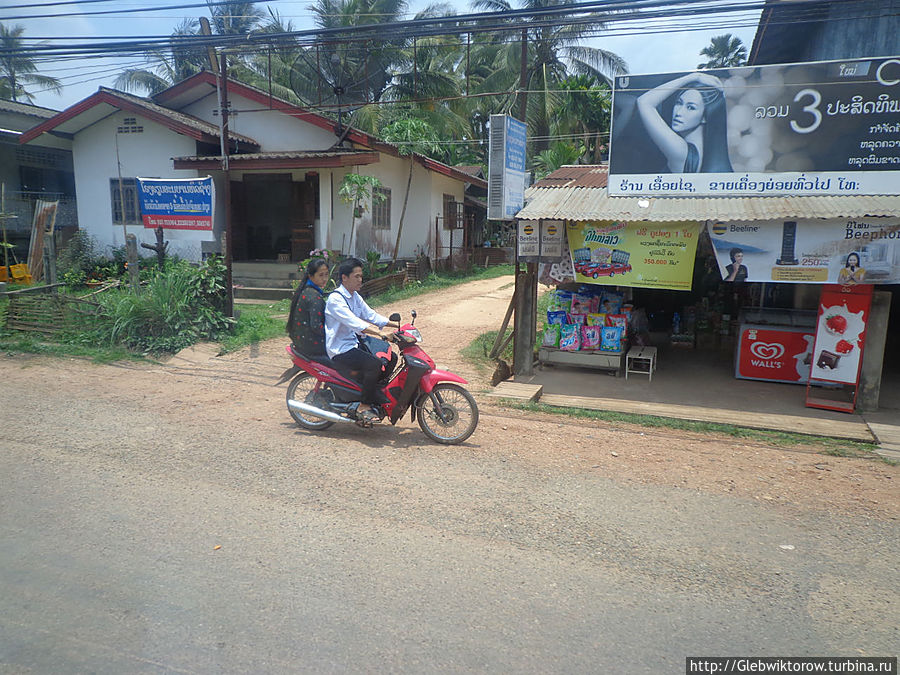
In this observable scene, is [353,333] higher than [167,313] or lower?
higher

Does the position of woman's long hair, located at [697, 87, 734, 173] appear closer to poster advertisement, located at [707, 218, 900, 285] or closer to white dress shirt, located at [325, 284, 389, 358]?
poster advertisement, located at [707, 218, 900, 285]

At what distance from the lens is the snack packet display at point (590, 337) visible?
9414 mm

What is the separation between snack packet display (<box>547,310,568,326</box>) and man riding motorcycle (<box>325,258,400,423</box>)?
4380 millimetres

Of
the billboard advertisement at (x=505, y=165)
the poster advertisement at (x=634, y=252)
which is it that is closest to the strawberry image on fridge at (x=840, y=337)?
the poster advertisement at (x=634, y=252)

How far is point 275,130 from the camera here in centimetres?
1716

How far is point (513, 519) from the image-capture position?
424 cm

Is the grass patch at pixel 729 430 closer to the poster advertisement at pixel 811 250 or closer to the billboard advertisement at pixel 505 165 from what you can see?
the poster advertisement at pixel 811 250

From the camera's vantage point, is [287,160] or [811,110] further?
[287,160]

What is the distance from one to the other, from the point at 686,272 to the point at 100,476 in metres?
6.99

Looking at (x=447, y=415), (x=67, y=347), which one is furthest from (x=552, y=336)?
(x=67, y=347)

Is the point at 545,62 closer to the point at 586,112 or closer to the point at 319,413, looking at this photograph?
the point at 586,112

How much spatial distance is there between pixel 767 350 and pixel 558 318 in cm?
312

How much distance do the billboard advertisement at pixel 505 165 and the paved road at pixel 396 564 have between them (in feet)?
12.2

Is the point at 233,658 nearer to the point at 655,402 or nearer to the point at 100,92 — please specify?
the point at 655,402
